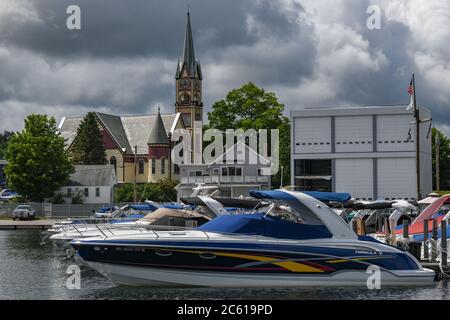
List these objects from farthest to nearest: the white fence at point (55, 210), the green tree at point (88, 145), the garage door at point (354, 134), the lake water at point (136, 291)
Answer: the green tree at point (88, 145) < the white fence at point (55, 210) < the garage door at point (354, 134) < the lake water at point (136, 291)

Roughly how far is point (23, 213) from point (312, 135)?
95.8ft

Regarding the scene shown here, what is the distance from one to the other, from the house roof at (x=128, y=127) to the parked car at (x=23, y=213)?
46131 mm

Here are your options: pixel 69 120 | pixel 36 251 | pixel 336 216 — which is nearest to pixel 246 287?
pixel 336 216

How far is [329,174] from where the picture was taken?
84.7m

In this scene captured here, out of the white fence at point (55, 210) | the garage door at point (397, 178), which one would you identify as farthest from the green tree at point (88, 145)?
the garage door at point (397, 178)

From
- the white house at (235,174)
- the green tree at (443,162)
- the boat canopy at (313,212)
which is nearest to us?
the boat canopy at (313,212)

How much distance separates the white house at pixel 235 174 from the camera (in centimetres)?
8612

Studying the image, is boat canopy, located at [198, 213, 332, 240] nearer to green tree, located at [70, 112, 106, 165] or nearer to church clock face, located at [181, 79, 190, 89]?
green tree, located at [70, 112, 106, 165]

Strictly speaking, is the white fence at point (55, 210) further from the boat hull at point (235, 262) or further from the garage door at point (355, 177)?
the boat hull at point (235, 262)

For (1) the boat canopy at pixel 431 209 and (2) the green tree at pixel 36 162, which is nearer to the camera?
(1) the boat canopy at pixel 431 209

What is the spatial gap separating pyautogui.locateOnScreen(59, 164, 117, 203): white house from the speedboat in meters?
72.8

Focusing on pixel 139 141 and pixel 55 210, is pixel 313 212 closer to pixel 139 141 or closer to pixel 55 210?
pixel 55 210

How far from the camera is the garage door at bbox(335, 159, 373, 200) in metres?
80.4

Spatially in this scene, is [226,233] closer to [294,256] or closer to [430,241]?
[294,256]
